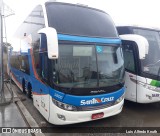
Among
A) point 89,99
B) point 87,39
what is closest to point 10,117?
point 89,99

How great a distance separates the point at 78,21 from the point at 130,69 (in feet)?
8.42

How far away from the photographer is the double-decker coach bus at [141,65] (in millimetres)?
5931

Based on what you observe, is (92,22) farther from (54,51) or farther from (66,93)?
(66,93)

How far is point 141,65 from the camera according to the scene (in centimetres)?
606

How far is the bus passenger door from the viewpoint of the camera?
20.3 ft

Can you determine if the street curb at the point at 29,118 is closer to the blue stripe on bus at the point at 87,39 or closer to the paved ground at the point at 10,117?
the paved ground at the point at 10,117

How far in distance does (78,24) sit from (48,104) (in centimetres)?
232

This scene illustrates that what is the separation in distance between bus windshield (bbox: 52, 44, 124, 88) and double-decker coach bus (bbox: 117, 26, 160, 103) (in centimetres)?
103

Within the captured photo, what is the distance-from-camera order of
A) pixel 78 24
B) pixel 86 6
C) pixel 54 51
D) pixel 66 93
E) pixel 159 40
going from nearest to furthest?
1. pixel 54 51
2. pixel 66 93
3. pixel 78 24
4. pixel 86 6
5. pixel 159 40

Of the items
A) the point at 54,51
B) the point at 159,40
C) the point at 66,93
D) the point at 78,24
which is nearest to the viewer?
the point at 54,51

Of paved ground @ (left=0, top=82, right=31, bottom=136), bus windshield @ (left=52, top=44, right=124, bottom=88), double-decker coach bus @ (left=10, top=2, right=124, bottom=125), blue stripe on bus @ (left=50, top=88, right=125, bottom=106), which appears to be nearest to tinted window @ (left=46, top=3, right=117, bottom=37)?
double-decker coach bus @ (left=10, top=2, right=124, bottom=125)

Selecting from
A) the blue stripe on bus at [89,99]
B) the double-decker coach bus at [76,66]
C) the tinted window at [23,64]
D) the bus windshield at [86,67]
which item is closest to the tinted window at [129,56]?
the double-decker coach bus at [76,66]

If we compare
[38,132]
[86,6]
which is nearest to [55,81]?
[38,132]

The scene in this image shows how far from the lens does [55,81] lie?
4.45 meters
